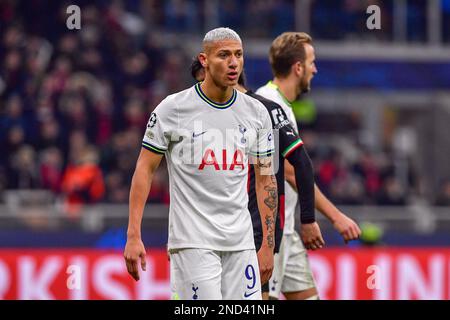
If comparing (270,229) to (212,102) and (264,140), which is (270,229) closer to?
(264,140)

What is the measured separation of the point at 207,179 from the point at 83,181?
8.84m

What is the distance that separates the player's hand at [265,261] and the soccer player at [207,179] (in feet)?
0.84

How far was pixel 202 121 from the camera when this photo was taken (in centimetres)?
674

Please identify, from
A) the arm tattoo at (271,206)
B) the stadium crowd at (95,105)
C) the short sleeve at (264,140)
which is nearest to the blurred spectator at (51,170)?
the stadium crowd at (95,105)

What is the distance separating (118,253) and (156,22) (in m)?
9.01

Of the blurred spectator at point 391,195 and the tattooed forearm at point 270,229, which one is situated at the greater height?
the tattooed forearm at point 270,229

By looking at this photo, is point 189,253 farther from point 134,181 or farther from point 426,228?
point 426,228

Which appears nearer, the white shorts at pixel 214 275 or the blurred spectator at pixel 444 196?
the white shorts at pixel 214 275

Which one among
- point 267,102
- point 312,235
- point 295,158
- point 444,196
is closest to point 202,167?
point 267,102

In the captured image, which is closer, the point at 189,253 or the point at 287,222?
the point at 189,253

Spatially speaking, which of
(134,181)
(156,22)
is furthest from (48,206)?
(134,181)

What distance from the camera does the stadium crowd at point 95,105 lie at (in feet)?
51.1

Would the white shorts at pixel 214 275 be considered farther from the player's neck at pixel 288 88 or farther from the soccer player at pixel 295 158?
the player's neck at pixel 288 88

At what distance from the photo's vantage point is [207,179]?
6691 millimetres
